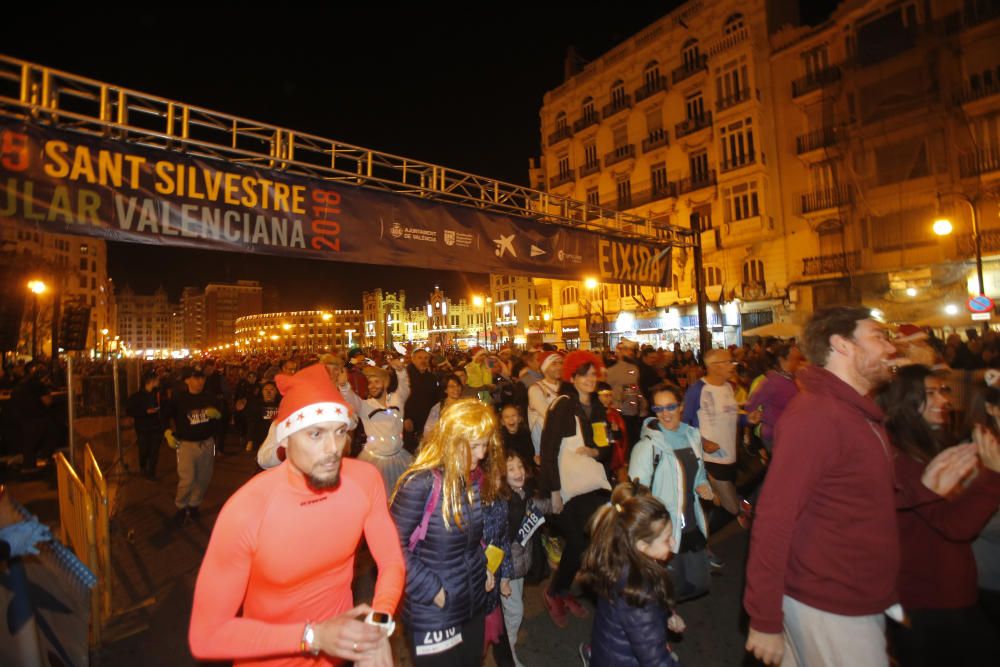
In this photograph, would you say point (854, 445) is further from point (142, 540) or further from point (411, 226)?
point (142, 540)

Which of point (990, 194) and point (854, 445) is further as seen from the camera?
point (990, 194)

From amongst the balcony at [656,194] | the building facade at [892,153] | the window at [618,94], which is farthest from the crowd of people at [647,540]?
the window at [618,94]

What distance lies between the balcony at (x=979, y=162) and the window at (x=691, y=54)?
13.0 metres

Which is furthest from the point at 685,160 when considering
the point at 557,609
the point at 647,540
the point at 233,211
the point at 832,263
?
the point at 647,540

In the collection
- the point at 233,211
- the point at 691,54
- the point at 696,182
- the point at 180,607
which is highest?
the point at 691,54

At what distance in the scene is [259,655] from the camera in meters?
1.60

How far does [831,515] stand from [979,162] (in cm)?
2395

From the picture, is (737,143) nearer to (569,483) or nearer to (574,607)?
(569,483)

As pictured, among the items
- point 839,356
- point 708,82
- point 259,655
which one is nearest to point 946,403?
point 839,356

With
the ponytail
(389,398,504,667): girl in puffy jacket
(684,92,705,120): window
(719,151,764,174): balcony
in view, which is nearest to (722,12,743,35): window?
(684,92,705,120): window

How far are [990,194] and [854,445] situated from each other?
2344 cm

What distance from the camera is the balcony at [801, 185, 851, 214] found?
20859mm

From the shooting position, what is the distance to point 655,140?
2752 cm

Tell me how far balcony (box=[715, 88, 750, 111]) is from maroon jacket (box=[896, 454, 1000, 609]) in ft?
85.6
